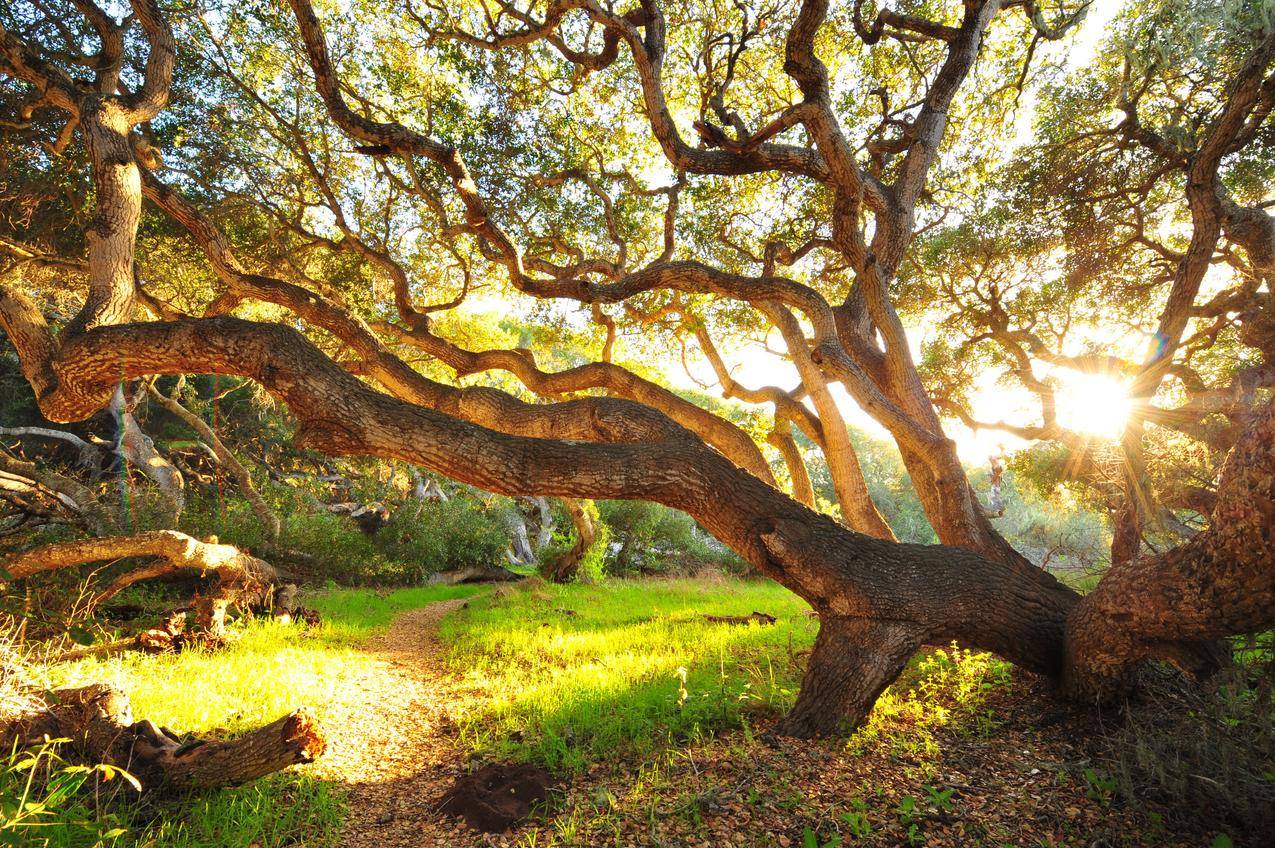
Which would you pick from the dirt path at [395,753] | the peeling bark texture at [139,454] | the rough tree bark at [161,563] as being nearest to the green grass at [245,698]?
the dirt path at [395,753]

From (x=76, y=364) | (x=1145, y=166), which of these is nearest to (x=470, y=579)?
(x=76, y=364)

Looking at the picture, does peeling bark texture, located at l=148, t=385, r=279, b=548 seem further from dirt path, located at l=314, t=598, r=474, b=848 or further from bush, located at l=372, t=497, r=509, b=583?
dirt path, located at l=314, t=598, r=474, b=848

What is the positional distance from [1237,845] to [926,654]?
3.10 metres

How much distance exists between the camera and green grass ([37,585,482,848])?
2.87m

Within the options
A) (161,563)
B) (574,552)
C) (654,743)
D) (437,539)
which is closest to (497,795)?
(654,743)

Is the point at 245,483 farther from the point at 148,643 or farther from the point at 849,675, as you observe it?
the point at 849,675

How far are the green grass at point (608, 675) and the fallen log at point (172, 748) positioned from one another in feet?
4.59

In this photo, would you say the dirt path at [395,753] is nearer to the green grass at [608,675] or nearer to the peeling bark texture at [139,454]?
the green grass at [608,675]

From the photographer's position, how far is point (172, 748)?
308cm

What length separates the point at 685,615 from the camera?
374 inches

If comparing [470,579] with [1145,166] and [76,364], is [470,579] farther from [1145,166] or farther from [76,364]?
[1145,166]

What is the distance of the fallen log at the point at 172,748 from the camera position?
117 inches

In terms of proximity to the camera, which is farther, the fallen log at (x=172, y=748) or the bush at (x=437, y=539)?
the bush at (x=437, y=539)

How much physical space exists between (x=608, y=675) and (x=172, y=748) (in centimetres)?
344
